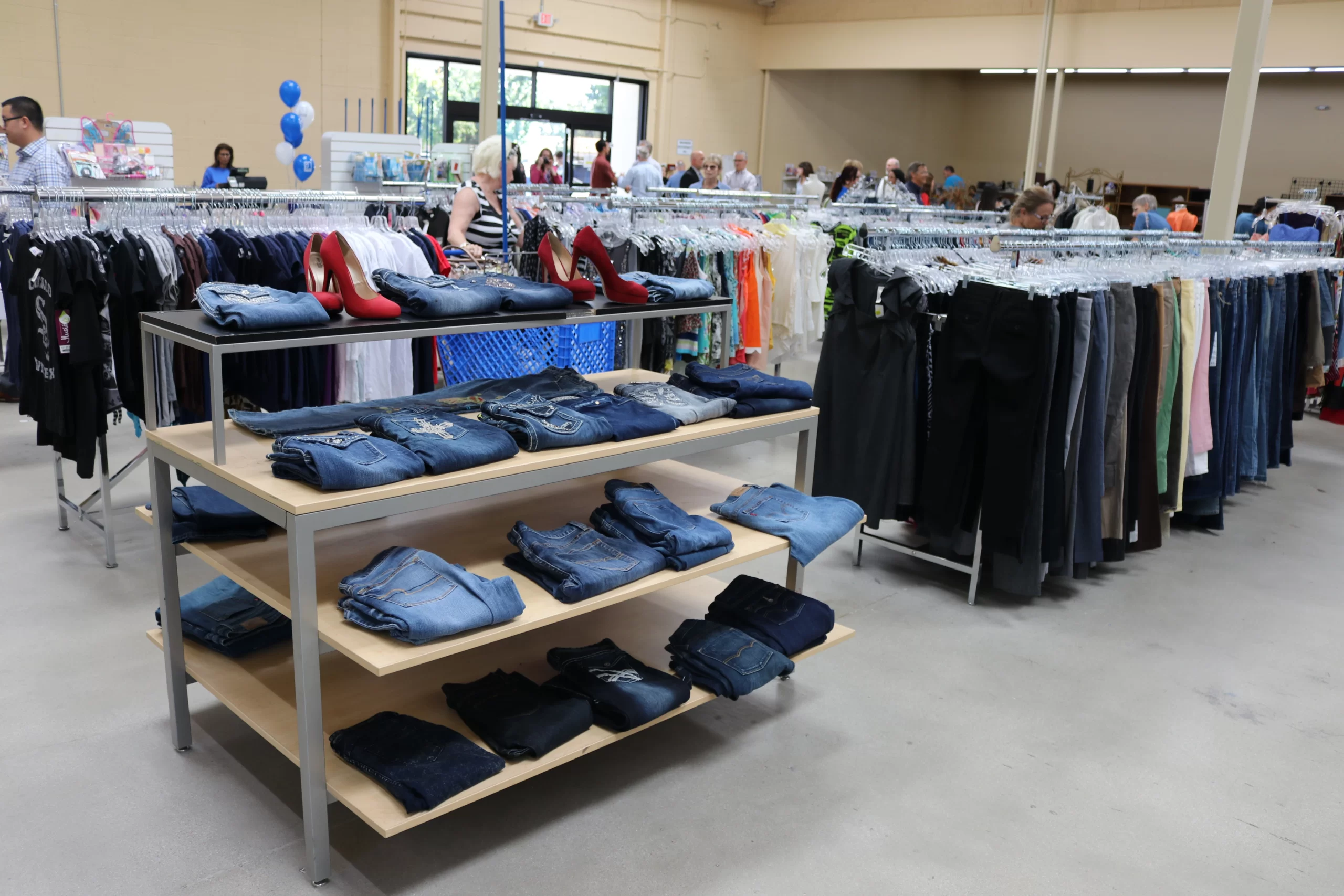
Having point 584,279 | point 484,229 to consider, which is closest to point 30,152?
point 484,229

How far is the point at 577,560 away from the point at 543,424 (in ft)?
1.15

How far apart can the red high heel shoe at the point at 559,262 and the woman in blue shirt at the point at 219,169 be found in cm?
690

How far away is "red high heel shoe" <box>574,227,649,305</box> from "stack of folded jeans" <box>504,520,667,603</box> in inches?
29.3

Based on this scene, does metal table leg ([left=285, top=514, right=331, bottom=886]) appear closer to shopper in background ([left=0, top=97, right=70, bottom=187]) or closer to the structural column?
shopper in background ([left=0, top=97, right=70, bottom=187])

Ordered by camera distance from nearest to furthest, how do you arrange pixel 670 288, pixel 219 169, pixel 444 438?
pixel 444 438 → pixel 670 288 → pixel 219 169

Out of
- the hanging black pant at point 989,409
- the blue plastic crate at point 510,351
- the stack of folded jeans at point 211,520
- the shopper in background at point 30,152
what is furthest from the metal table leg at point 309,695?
the shopper in background at point 30,152

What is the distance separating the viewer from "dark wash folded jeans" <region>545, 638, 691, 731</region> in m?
2.59

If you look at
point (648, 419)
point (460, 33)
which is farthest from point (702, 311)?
point (460, 33)

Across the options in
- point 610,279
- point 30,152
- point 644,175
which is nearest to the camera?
point 610,279

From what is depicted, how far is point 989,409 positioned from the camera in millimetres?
3877

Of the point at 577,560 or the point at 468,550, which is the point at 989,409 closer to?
the point at 577,560

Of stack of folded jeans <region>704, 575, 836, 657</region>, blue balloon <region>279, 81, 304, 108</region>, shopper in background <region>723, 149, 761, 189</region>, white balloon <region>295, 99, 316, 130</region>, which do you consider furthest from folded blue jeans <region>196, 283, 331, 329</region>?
blue balloon <region>279, 81, 304, 108</region>

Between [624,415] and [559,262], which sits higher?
[559,262]

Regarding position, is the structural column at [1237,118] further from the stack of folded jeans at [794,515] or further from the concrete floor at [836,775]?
the stack of folded jeans at [794,515]
